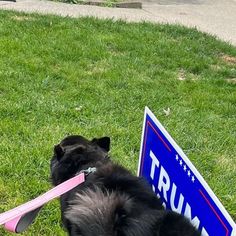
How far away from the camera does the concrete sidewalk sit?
352 inches

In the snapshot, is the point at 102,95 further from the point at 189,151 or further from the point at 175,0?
the point at 175,0

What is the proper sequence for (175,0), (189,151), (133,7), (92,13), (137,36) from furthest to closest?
(175,0) < (133,7) < (92,13) < (137,36) < (189,151)

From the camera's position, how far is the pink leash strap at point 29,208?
7.29ft

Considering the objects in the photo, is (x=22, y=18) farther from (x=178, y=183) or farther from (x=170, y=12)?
(x=178, y=183)

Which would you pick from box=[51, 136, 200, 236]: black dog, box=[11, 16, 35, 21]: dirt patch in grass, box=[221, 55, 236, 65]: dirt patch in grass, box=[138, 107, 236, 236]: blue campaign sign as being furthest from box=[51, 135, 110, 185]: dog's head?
box=[11, 16, 35, 21]: dirt patch in grass

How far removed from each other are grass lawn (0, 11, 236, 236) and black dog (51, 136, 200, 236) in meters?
0.64

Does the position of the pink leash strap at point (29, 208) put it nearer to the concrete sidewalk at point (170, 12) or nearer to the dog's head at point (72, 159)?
the dog's head at point (72, 159)

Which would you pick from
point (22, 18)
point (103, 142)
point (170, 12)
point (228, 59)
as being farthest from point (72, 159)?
point (170, 12)

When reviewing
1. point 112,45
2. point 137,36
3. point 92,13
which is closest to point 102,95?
point 112,45

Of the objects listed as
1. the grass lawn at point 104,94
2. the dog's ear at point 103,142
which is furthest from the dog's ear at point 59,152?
the grass lawn at point 104,94

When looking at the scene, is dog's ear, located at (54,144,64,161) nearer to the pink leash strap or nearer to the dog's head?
the dog's head

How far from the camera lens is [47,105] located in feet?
16.1

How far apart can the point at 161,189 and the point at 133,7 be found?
8.47m

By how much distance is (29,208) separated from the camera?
2234mm
